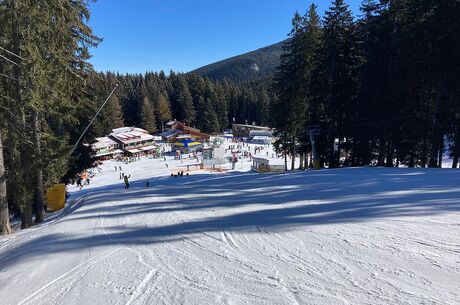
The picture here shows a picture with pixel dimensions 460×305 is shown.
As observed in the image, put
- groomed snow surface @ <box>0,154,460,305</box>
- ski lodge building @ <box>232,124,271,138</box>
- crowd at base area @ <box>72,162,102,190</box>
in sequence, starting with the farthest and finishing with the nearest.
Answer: ski lodge building @ <box>232,124,271,138</box> < crowd at base area @ <box>72,162,102,190</box> < groomed snow surface @ <box>0,154,460,305</box>

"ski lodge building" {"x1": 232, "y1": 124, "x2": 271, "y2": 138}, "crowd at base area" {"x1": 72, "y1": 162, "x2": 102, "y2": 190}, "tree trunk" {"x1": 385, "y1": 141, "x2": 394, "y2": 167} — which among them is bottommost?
"crowd at base area" {"x1": 72, "y1": 162, "x2": 102, "y2": 190}

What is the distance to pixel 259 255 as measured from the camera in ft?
15.6

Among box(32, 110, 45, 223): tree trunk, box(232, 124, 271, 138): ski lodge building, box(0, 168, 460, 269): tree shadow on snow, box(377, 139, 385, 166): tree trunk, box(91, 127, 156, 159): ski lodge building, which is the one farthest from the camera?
box(232, 124, 271, 138): ski lodge building

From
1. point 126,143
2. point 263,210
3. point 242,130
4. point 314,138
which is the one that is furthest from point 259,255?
point 242,130

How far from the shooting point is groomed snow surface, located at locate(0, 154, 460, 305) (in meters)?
3.67

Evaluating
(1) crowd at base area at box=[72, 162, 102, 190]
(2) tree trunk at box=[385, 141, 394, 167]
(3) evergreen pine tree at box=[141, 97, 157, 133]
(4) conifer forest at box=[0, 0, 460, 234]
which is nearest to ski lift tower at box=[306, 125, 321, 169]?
(4) conifer forest at box=[0, 0, 460, 234]

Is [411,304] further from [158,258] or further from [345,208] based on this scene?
[345,208]

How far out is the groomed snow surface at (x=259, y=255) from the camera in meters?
3.67

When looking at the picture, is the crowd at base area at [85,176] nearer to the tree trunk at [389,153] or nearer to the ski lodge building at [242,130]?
the tree trunk at [389,153]

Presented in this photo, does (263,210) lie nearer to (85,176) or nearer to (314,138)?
(314,138)

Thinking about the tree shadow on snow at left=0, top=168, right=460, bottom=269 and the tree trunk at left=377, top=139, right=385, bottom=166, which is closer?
the tree shadow on snow at left=0, top=168, right=460, bottom=269

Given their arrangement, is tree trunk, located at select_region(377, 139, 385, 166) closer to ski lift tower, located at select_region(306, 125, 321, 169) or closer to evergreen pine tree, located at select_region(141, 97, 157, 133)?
ski lift tower, located at select_region(306, 125, 321, 169)

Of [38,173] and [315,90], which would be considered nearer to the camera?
[38,173]

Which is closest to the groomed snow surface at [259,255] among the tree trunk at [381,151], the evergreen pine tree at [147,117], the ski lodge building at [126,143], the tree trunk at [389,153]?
the tree trunk at [389,153]
